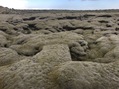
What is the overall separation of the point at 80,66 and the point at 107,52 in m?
19.3

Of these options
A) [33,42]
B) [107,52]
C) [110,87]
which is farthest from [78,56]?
[110,87]

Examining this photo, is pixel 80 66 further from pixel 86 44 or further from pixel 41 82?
pixel 86 44

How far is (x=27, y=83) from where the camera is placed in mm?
31250

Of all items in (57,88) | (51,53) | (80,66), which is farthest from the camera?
(51,53)

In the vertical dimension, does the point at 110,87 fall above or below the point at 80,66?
below

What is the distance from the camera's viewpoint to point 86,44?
57.2 m

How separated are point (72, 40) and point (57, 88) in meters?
26.2

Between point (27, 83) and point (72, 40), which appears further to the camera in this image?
point (72, 40)

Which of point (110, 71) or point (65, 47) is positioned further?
point (65, 47)

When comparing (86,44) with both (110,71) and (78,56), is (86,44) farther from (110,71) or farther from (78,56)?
(110,71)

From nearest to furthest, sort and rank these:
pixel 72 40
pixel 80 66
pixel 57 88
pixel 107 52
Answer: pixel 57 88 < pixel 80 66 < pixel 107 52 < pixel 72 40

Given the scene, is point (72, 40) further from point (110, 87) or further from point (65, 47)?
point (110, 87)

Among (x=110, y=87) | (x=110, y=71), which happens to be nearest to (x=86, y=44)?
(x=110, y=71)

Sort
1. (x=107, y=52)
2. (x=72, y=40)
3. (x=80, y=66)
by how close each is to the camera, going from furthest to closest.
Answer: (x=72, y=40) < (x=107, y=52) < (x=80, y=66)
